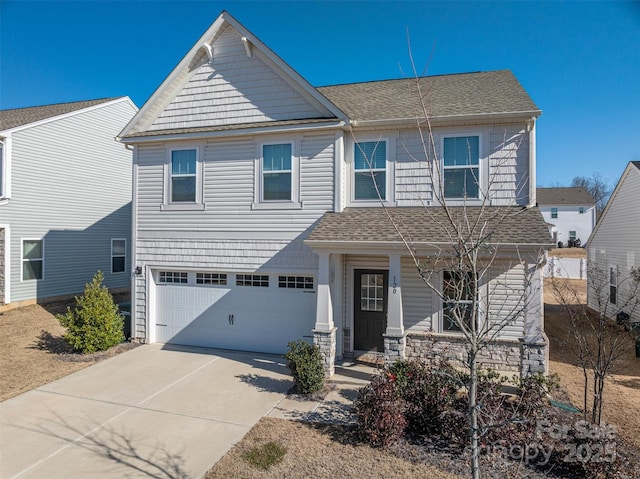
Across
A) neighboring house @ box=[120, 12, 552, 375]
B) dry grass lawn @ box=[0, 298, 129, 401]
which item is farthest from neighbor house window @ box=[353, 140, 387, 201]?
dry grass lawn @ box=[0, 298, 129, 401]

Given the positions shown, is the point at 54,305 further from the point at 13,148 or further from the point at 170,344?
the point at 170,344

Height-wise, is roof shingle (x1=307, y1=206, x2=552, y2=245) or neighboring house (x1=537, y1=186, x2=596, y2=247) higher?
neighboring house (x1=537, y1=186, x2=596, y2=247)

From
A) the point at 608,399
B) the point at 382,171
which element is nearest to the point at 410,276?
the point at 382,171

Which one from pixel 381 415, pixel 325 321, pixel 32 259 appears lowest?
pixel 381 415

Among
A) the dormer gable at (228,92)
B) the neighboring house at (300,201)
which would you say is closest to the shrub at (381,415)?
the neighboring house at (300,201)

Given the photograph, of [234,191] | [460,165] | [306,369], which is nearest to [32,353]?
[234,191]

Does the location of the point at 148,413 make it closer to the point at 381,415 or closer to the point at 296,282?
the point at 381,415

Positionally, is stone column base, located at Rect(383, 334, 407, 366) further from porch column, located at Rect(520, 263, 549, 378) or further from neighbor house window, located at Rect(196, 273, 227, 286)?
neighbor house window, located at Rect(196, 273, 227, 286)

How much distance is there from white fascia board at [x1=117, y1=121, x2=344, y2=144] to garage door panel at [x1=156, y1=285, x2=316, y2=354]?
414 cm

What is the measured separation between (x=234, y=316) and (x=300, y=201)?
3.68m

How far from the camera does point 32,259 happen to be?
1522cm

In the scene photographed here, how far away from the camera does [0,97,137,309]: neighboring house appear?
14.6 meters

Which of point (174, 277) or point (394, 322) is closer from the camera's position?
point (394, 322)

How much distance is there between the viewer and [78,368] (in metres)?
9.25
